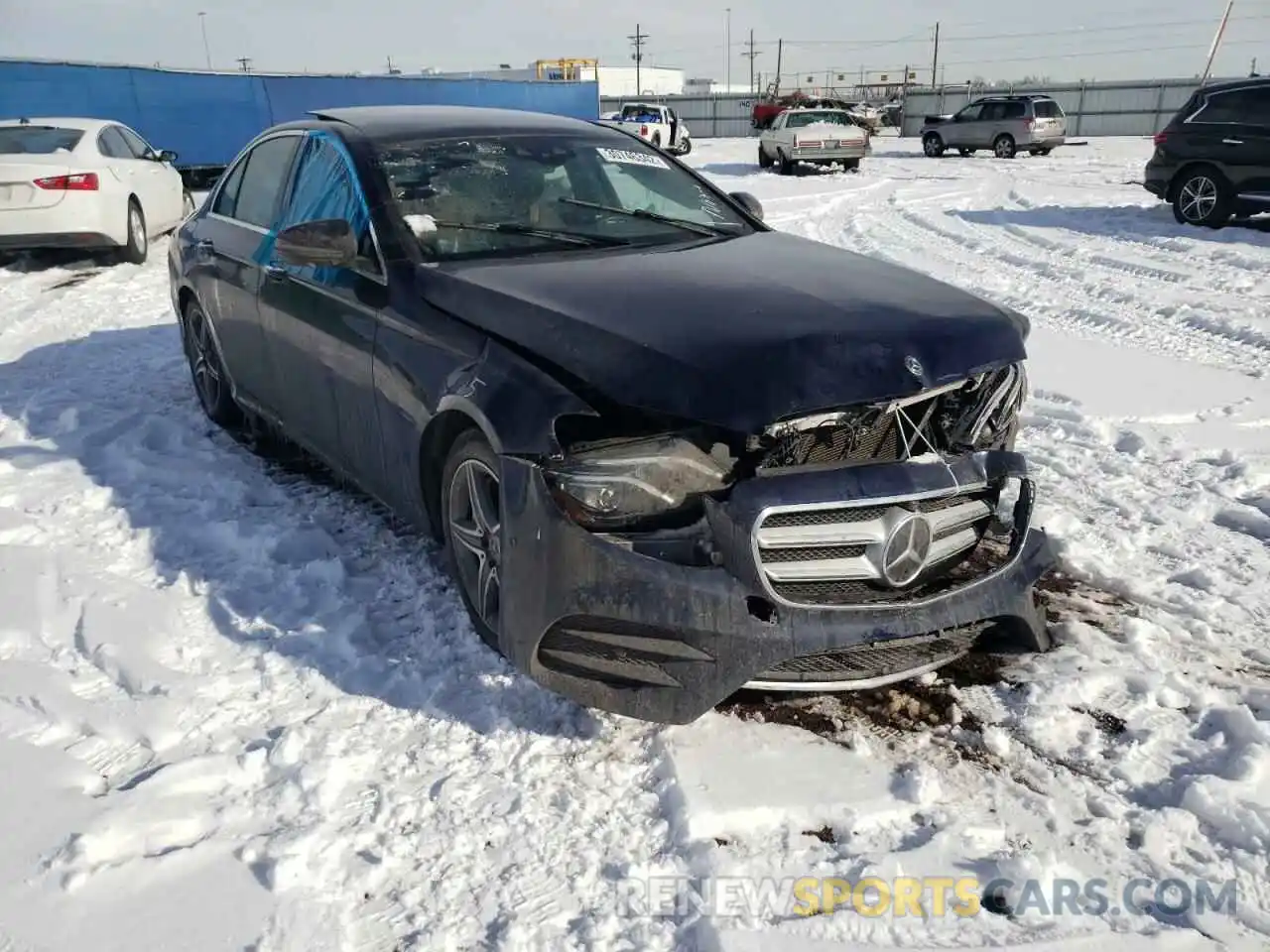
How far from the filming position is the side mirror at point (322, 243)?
3.44 meters

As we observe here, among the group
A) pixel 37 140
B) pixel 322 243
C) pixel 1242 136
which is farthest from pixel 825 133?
pixel 322 243

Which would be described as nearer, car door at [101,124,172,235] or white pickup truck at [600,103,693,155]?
car door at [101,124,172,235]

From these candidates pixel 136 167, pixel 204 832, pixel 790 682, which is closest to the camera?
pixel 204 832

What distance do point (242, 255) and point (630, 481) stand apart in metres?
2.92

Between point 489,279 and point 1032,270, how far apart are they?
775 centimetres

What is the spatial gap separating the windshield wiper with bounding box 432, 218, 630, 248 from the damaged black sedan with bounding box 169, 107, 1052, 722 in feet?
0.04

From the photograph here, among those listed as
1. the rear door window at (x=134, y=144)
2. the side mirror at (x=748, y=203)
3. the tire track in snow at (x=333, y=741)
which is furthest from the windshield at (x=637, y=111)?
the tire track in snow at (x=333, y=741)

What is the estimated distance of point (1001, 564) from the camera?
2791 mm

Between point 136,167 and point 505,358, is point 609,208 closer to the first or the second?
point 505,358

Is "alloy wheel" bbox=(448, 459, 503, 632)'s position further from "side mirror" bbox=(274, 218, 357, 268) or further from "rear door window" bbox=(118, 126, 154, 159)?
"rear door window" bbox=(118, 126, 154, 159)

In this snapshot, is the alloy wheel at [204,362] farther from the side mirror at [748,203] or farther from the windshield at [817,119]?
the windshield at [817,119]

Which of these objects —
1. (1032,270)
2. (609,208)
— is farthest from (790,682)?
(1032,270)

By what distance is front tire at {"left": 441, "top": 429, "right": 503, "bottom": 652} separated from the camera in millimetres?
2891

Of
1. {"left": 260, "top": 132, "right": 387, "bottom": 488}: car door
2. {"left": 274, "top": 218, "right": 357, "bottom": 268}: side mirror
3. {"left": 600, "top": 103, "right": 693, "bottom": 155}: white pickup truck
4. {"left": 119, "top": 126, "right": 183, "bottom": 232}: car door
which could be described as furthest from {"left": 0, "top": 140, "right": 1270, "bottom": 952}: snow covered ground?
{"left": 600, "top": 103, "right": 693, "bottom": 155}: white pickup truck
